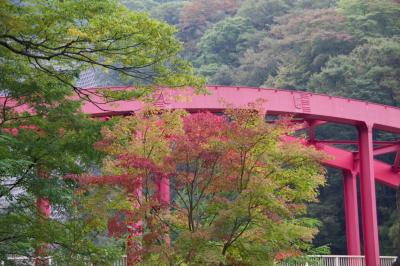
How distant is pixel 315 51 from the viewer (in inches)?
1189

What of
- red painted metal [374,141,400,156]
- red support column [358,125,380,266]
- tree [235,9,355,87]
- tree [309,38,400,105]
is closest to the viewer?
red support column [358,125,380,266]

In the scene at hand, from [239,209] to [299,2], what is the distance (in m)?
30.6

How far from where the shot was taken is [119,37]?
7699 mm

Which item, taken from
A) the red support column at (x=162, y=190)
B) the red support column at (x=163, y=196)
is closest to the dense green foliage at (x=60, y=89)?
the red support column at (x=163, y=196)

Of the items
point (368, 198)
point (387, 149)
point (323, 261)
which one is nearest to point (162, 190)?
point (323, 261)

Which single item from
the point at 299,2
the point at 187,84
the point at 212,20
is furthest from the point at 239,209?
the point at 212,20

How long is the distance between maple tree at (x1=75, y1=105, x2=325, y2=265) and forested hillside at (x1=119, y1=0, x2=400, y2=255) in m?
14.0

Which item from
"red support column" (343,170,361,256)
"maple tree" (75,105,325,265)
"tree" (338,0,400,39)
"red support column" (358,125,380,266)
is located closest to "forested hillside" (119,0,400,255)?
"tree" (338,0,400,39)

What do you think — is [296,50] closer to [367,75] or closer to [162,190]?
[367,75]

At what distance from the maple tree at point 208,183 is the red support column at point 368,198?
6478 millimetres

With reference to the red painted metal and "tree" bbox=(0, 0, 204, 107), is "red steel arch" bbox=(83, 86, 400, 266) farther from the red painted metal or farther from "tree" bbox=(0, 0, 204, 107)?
"tree" bbox=(0, 0, 204, 107)

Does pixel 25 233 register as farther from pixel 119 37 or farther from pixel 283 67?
pixel 283 67

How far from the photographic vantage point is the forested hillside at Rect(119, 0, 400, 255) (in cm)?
2616

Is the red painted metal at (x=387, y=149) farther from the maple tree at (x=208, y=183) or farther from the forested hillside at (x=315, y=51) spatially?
the maple tree at (x=208, y=183)
